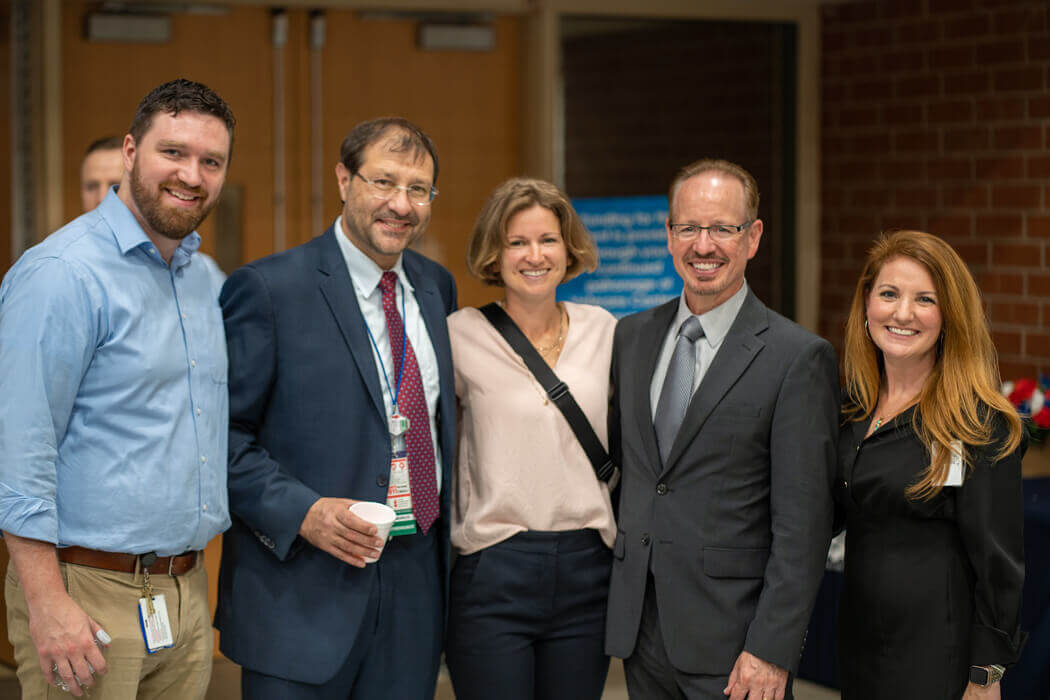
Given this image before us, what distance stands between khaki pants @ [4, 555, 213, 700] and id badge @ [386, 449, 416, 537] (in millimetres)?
420

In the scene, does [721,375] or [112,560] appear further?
[721,375]

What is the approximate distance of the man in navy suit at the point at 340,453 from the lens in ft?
7.49

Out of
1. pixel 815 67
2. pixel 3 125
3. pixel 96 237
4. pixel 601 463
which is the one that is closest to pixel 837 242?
pixel 815 67

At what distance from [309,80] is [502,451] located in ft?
9.26

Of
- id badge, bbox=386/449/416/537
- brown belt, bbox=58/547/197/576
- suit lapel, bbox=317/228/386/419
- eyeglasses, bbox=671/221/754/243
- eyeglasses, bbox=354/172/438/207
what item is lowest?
brown belt, bbox=58/547/197/576

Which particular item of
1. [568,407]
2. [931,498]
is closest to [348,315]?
[568,407]

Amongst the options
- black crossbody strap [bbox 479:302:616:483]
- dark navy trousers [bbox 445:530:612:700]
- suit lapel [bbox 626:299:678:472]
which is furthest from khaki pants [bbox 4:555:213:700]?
suit lapel [bbox 626:299:678:472]

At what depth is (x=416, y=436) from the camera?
2379 millimetres

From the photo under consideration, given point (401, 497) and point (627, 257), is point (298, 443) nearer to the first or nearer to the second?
point (401, 497)

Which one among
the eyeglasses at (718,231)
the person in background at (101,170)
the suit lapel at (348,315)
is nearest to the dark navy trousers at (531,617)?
the suit lapel at (348,315)

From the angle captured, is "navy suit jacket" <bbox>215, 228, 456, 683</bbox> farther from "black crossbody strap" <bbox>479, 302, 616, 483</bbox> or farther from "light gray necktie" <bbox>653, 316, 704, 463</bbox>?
"light gray necktie" <bbox>653, 316, 704, 463</bbox>

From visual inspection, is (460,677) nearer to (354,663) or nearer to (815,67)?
(354,663)

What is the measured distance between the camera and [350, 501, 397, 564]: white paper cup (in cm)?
212

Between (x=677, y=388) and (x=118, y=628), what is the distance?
3.81 feet
